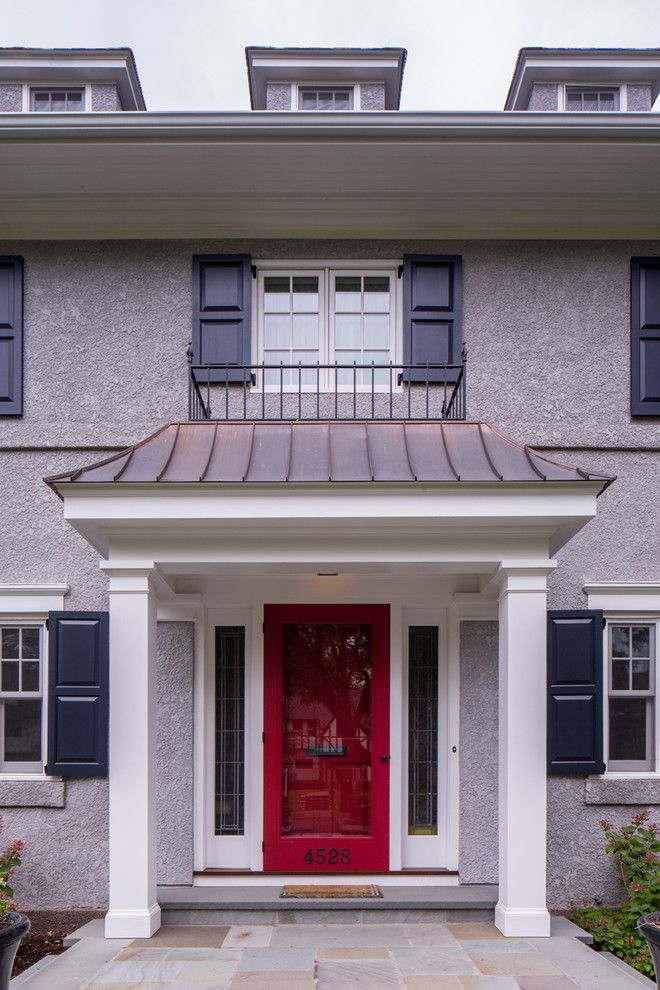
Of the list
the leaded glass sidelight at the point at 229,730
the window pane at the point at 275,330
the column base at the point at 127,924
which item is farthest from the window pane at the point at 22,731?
the window pane at the point at 275,330

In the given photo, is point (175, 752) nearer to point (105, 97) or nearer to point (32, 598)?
point (32, 598)

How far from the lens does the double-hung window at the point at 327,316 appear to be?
7.07m

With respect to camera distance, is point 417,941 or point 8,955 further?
point 417,941

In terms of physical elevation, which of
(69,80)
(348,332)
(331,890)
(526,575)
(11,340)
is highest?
(69,80)

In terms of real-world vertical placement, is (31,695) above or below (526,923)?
above

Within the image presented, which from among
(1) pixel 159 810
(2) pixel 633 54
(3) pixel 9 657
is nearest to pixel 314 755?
(1) pixel 159 810

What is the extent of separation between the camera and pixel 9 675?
670 centimetres

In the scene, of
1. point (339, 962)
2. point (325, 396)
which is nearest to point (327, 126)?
point (325, 396)

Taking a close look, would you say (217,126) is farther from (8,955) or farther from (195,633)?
(8,955)

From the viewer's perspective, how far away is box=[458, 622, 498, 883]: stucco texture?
645cm

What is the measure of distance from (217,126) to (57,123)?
1273 mm

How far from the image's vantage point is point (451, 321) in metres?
6.89

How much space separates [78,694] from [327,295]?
4.15m

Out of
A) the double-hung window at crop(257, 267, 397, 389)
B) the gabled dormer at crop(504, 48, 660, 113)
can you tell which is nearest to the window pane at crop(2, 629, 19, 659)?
the double-hung window at crop(257, 267, 397, 389)
